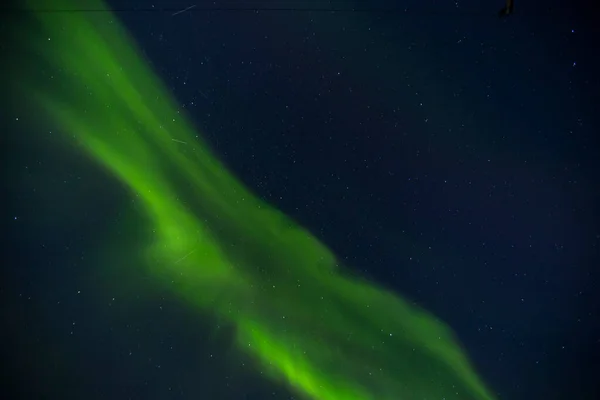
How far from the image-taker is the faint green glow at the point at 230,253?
959 millimetres

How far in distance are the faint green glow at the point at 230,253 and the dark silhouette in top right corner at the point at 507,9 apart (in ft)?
2.08

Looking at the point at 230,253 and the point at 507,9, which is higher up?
the point at 507,9

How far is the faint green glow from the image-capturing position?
0.96 m

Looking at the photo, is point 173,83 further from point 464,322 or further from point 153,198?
point 464,322

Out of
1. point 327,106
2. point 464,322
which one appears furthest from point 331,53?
point 464,322

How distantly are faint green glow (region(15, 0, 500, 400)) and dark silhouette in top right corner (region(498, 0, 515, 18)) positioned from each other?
2.08 ft

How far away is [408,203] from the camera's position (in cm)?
97

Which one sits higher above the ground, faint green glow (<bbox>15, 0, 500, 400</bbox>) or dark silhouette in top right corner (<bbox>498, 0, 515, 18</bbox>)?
dark silhouette in top right corner (<bbox>498, 0, 515, 18</bbox>)

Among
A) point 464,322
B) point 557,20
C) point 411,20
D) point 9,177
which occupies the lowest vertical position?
point 9,177

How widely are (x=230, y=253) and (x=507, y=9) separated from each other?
31.5 inches

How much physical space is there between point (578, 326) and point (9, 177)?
131 cm

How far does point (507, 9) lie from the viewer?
3.07 ft

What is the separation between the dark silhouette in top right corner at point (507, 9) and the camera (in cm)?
93

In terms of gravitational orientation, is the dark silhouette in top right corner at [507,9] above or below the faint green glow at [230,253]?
above
